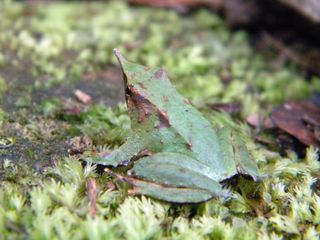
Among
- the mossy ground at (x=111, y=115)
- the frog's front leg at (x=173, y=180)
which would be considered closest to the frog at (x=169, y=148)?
the frog's front leg at (x=173, y=180)

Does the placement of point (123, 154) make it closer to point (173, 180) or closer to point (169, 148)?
point (169, 148)

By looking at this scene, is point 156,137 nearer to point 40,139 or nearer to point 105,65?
point 40,139

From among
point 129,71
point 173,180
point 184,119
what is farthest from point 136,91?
point 173,180

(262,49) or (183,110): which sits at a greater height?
(183,110)

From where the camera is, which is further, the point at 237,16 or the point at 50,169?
the point at 237,16

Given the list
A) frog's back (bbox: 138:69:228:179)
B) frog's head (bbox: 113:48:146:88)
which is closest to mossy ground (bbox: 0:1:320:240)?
frog's back (bbox: 138:69:228:179)

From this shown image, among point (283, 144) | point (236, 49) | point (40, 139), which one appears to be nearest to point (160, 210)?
point (40, 139)
